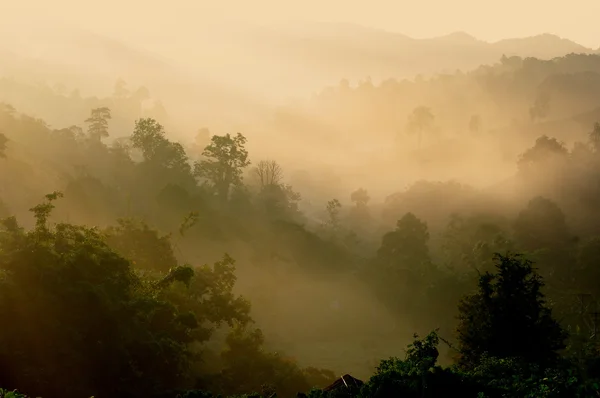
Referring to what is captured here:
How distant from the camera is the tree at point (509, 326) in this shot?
2770 cm

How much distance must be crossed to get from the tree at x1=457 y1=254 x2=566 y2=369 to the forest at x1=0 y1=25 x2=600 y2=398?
131 millimetres

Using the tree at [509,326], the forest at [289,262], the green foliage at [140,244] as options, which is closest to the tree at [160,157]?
the forest at [289,262]

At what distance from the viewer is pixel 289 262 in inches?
2968

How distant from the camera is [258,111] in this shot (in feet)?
625

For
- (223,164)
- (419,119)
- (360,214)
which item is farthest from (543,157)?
(223,164)

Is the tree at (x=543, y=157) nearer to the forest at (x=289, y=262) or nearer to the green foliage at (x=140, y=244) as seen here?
the forest at (x=289, y=262)

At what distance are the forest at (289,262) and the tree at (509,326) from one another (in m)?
0.13

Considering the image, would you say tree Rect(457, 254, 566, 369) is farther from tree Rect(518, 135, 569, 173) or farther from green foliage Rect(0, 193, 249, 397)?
tree Rect(518, 135, 569, 173)

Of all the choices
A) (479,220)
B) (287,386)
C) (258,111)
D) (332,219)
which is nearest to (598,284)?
(479,220)

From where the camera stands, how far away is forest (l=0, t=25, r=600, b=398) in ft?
88.6

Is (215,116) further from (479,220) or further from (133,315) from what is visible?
(133,315)

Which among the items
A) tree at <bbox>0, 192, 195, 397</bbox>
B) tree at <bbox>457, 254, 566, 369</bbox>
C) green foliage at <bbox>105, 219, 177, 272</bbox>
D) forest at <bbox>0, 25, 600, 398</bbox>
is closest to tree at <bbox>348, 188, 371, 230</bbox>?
forest at <bbox>0, 25, 600, 398</bbox>

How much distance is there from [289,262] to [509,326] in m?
49.5

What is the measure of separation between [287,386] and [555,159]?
80236 millimetres
